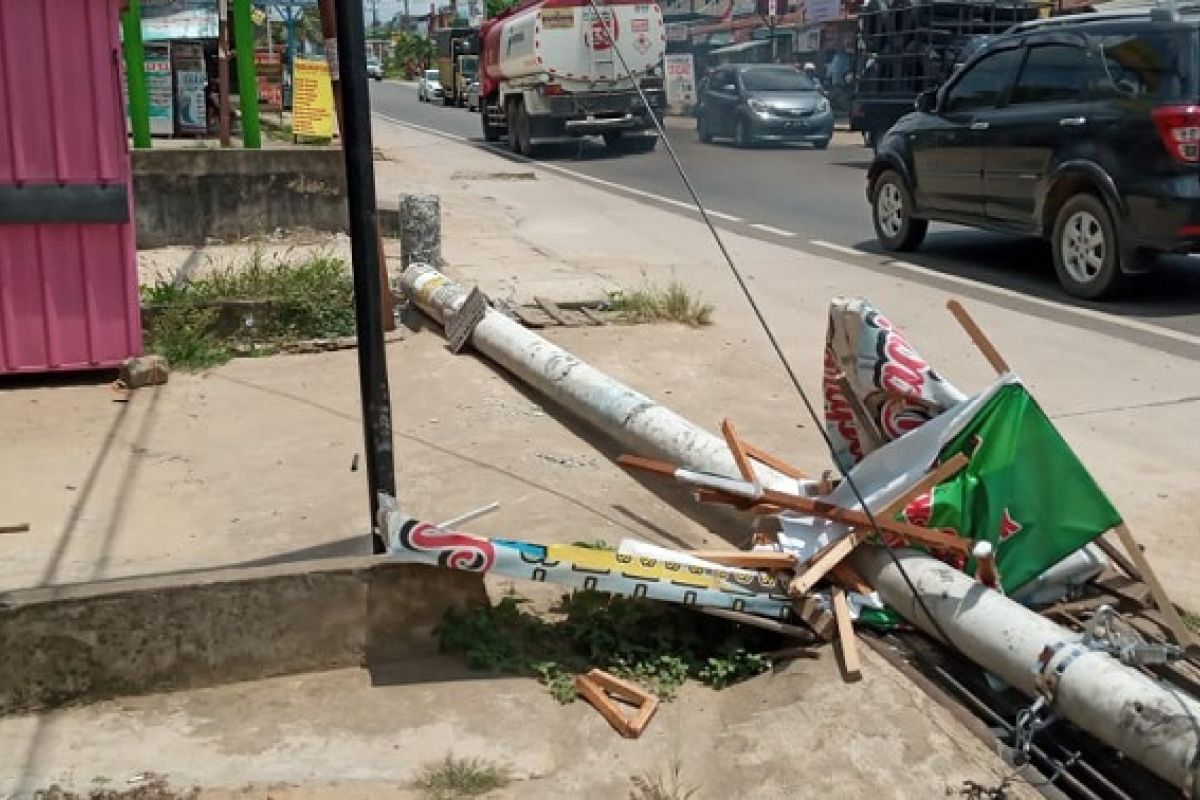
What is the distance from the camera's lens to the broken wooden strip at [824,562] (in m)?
4.03

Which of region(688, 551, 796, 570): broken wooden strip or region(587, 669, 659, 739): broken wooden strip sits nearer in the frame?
region(587, 669, 659, 739): broken wooden strip

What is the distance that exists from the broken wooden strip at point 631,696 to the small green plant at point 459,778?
15.8 inches

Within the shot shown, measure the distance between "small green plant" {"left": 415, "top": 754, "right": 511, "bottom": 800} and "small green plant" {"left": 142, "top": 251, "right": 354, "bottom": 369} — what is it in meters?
4.69

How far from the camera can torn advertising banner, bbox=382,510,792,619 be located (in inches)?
156

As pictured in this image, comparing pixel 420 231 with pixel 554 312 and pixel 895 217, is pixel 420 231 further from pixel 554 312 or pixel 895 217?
pixel 895 217

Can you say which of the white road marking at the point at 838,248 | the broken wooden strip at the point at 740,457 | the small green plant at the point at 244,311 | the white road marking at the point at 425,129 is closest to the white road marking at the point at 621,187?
the white road marking at the point at 425,129

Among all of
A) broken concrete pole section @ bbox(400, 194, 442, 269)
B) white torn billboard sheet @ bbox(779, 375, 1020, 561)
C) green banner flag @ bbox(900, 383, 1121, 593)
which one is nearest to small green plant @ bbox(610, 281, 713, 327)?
broken concrete pole section @ bbox(400, 194, 442, 269)

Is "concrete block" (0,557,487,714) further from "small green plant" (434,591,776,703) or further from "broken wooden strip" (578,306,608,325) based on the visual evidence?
"broken wooden strip" (578,306,608,325)

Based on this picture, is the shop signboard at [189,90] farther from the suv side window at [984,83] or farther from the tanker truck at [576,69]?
the suv side window at [984,83]

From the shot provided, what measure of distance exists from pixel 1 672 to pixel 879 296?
25.3 ft

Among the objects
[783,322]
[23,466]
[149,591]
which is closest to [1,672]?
[149,591]

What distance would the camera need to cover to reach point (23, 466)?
5789mm

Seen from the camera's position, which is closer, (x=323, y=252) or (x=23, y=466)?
(x=23, y=466)

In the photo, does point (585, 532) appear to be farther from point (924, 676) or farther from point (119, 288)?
point (119, 288)
